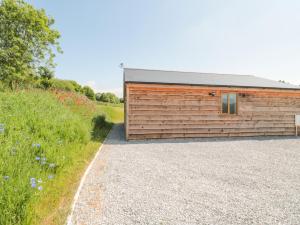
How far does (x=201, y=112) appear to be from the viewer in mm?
8797

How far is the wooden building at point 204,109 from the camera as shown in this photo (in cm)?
826

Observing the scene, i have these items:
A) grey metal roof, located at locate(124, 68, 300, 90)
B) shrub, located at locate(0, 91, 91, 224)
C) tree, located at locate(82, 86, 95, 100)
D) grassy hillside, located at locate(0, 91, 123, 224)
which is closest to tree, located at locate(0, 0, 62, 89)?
shrub, located at locate(0, 91, 91, 224)

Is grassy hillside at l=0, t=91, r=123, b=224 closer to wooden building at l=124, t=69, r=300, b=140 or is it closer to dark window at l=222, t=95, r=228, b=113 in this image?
wooden building at l=124, t=69, r=300, b=140

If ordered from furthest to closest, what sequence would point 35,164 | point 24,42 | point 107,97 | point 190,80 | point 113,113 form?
point 107,97 → point 113,113 → point 24,42 → point 190,80 → point 35,164

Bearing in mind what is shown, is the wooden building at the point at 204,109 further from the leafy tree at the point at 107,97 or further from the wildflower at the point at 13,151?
the leafy tree at the point at 107,97

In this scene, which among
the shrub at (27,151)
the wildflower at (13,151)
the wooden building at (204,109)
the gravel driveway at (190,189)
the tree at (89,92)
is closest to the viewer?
the shrub at (27,151)

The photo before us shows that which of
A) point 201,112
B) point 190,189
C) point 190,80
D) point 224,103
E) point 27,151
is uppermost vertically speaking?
point 190,80

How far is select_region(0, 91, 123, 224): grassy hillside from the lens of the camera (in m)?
2.23

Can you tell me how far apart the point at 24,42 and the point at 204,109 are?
15835mm

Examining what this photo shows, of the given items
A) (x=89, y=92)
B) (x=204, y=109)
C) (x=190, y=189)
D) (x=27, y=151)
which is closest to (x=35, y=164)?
(x=27, y=151)

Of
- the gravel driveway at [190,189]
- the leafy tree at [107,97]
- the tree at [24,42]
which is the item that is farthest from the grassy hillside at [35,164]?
the leafy tree at [107,97]

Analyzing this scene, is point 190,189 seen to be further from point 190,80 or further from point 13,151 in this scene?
point 190,80

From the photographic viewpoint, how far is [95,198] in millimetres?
2967

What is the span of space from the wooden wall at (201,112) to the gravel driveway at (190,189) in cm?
266
